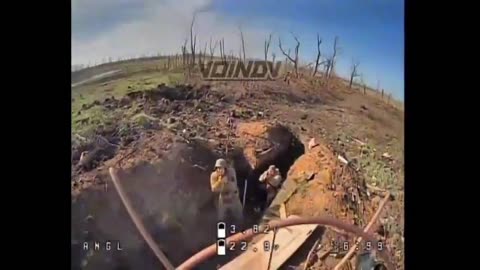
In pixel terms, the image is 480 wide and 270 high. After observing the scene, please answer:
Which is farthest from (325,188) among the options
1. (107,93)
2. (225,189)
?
(107,93)

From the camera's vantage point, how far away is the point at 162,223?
1.59 metres

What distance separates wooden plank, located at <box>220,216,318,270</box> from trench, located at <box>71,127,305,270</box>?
26 mm

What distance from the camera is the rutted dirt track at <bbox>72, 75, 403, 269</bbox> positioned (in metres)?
1.59

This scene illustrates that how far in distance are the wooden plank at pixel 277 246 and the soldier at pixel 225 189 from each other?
0.25 feet

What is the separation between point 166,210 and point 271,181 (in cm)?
26

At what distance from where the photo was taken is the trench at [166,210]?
1.58m

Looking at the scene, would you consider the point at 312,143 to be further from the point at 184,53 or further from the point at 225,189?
the point at 184,53

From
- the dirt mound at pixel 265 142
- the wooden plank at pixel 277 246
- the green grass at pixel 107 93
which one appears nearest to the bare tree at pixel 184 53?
the green grass at pixel 107 93

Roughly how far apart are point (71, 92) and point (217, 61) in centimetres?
35

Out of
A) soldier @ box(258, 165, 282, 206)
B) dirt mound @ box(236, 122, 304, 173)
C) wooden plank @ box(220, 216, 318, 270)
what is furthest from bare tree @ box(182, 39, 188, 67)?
wooden plank @ box(220, 216, 318, 270)

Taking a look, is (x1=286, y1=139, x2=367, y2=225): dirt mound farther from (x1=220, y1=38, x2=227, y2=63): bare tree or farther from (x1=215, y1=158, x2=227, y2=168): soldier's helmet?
(x1=220, y1=38, x2=227, y2=63): bare tree

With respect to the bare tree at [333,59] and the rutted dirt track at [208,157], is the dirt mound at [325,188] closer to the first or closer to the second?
the rutted dirt track at [208,157]
